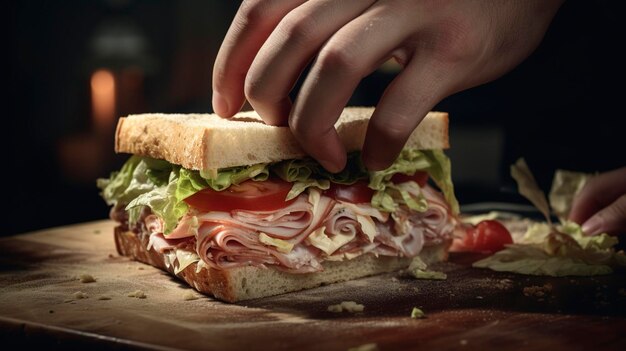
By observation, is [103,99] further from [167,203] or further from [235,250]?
[235,250]

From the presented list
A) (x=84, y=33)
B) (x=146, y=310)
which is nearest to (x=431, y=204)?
(x=146, y=310)

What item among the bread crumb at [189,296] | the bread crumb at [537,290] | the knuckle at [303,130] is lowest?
the bread crumb at [189,296]

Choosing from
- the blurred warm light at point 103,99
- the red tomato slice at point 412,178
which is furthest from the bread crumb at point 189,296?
the blurred warm light at point 103,99

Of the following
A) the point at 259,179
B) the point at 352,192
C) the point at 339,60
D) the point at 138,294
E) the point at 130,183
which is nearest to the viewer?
the point at 339,60

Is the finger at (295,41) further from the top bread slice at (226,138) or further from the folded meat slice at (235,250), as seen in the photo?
the folded meat slice at (235,250)

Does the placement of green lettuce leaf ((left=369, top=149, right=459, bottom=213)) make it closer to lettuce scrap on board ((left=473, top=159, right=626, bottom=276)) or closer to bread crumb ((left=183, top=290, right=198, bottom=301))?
lettuce scrap on board ((left=473, top=159, right=626, bottom=276))

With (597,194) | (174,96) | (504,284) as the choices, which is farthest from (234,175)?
(174,96)
